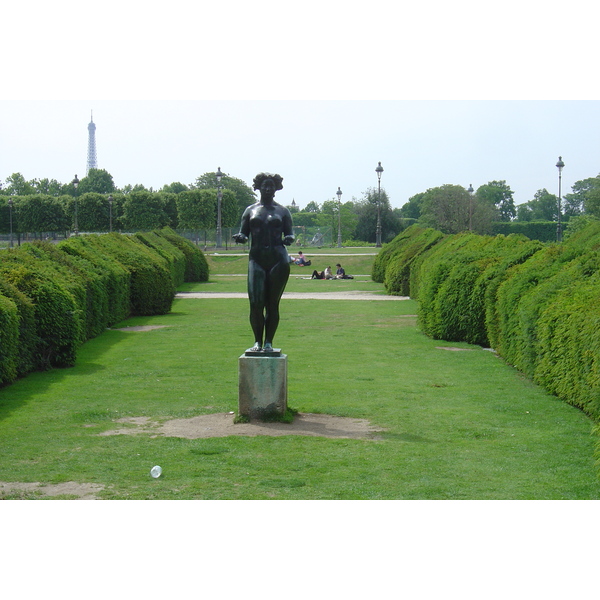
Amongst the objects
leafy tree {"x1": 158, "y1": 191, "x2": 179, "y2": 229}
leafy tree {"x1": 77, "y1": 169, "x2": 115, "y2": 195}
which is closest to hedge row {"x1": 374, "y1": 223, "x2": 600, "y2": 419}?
leafy tree {"x1": 158, "y1": 191, "x2": 179, "y2": 229}

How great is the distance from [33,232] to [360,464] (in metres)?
76.2

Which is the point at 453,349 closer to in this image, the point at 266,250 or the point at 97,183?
the point at 266,250

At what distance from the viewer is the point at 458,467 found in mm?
6816

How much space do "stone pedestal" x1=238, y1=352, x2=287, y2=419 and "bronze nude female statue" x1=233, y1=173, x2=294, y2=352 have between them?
0.21 metres

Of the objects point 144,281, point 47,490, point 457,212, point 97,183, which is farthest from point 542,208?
point 47,490

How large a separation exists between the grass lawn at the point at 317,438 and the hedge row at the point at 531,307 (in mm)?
362

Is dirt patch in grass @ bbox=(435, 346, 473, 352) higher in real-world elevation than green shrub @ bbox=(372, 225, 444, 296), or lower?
lower

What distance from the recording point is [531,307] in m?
10.9

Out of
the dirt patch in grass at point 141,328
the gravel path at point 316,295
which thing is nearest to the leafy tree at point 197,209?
the gravel path at point 316,295

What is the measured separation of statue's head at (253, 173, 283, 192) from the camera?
8930 millimetres

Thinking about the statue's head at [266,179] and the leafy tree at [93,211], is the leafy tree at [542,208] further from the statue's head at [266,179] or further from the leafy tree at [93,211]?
the statue's head at [266,179]

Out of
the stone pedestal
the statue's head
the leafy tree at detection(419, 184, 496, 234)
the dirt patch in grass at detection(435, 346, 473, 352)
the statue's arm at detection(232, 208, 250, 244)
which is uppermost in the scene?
the leafy tree at detection(419, 184, 496, 234)

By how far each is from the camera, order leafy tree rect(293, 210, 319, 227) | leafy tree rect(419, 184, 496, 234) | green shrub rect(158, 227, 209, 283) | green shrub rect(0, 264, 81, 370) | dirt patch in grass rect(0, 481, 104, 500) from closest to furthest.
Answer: dirt patch in grass rect(0, 481, 104, 500) < green shrub rect(0, 264, 81, 370) < green shrub rect(158, 227, 209, 283) < leafy tree rect(419, 184, 496, 234) < leafy tree rect(293, 210, 319, 227)

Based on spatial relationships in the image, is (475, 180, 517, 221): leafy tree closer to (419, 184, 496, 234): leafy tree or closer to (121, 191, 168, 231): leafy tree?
(419, 184, 496, 234): leafy tree
